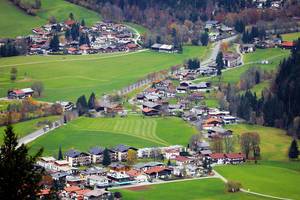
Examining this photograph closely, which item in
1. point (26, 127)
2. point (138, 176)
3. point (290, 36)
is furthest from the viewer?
point (290, 36)

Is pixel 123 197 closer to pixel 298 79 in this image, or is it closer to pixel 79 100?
pixel 79 100

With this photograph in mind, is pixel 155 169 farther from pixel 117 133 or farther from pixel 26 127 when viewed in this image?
pixel 26 127

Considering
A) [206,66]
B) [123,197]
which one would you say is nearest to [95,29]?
[206,66]

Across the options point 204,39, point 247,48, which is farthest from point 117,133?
point 204,39

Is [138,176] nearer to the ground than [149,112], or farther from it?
nearer to the ground

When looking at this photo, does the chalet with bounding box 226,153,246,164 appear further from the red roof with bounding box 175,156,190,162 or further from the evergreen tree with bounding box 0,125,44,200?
the evergreen tree with bounding box 0,125,44,200
